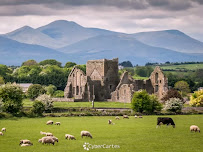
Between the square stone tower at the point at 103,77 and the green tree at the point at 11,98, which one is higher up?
the square stone tower at the point at 103,77

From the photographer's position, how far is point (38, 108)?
226ft

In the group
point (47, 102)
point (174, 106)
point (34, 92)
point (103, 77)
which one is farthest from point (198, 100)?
point (34, 92)

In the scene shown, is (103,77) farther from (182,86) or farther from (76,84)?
(182,86)

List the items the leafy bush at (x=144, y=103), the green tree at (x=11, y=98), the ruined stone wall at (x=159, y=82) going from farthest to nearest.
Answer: the ruined stone wall at (x=159, y=82) → the leafy bush at (x=144, y=103) → the green tree at (x=11, y=98)

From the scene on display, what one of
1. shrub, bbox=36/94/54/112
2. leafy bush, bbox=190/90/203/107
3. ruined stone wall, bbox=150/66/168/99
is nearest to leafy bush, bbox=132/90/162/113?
shrub, bbox=36/94/54/112

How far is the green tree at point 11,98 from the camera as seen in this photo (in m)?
66.4

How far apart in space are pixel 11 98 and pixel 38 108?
3.96m

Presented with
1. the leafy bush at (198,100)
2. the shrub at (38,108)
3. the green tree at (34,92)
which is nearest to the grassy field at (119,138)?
the shrub at (38,108)

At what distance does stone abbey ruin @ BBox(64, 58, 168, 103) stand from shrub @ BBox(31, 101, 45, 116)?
31.7m

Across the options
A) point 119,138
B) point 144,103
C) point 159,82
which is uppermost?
point 159,82

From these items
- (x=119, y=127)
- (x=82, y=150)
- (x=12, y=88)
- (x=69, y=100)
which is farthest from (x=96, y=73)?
(x=82, y=150)

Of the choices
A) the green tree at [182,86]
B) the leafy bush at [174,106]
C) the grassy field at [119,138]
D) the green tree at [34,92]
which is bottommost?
the grassy field at [119,138]

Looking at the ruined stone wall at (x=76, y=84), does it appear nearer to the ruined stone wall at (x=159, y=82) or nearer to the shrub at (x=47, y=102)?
the ruined stone wall at (x=159, y=82)

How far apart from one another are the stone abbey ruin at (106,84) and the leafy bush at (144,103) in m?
23.4
